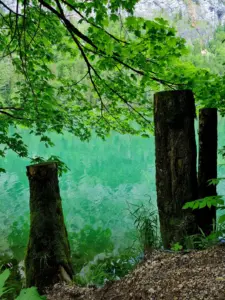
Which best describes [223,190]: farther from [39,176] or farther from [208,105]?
[39,176]

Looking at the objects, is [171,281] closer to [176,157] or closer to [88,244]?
[176,157]

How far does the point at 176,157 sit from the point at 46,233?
196cm

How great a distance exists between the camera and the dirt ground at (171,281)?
7.03ft

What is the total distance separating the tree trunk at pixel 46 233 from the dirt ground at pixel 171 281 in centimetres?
46

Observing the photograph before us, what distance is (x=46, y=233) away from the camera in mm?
3812

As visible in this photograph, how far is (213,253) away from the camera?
8.63ft

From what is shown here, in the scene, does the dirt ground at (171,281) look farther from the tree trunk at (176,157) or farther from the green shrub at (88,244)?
the green shrub at (88,244)

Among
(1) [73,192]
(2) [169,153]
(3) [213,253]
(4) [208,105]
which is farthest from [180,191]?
(1) [73,192]

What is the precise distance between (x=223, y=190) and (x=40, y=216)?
1069 centimetres

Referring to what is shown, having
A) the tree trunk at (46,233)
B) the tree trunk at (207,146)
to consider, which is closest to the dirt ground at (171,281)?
the tree trunk at (46,233)

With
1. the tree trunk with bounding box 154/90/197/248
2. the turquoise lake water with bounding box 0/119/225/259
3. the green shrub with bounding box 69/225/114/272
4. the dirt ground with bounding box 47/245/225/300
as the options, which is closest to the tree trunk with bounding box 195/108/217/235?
the tree trunk with bounding box 154/90/197/248

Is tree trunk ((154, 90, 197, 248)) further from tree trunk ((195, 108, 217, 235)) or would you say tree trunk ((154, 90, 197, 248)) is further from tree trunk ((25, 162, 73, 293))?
tree trunk ((25, 162, 73, 293))

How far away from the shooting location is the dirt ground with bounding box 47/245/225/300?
214 centimetres

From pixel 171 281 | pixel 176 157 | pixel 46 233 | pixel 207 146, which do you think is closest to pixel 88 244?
pixel 46 233
